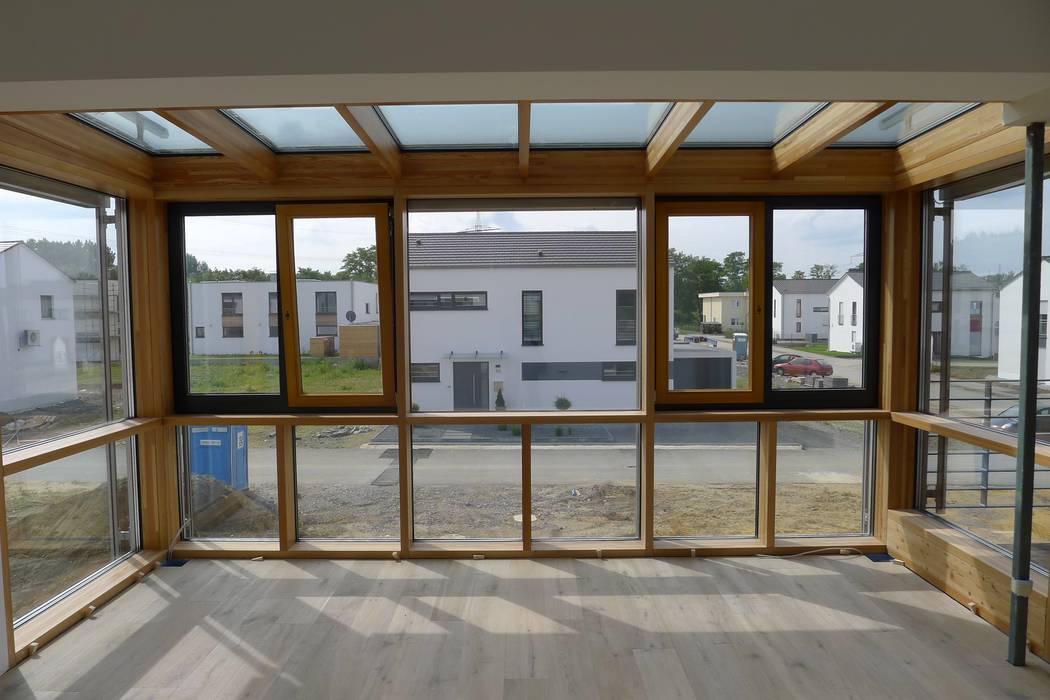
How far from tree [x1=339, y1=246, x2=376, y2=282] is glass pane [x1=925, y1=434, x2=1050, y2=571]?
382 centimetres

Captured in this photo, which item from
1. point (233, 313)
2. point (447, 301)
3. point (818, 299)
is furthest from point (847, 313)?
point (233, 313)

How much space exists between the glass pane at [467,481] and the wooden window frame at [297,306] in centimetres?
43

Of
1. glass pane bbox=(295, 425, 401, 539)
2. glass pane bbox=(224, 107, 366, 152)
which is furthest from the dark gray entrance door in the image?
glass pane bbox=(224, 107, 366, 152)

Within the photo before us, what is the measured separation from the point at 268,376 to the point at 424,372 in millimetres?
1070

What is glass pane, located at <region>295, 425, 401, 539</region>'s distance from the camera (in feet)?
14.1

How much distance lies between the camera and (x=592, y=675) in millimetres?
2848

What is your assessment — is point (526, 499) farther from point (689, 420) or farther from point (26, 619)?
point (26, 619)

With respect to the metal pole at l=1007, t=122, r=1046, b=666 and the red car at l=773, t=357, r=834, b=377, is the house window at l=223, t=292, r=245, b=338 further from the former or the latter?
the metal pole at l=1007, t=122, r=1046, b=666

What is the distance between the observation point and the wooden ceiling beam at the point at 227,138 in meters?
2.95

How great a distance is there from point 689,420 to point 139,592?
3.53 metres

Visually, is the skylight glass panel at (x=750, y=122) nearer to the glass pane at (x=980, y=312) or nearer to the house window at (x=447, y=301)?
the glass pane at (x=980, y=312)

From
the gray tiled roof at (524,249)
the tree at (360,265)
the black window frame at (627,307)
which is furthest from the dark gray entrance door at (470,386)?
the black window frame at (627,307)

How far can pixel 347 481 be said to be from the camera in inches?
171

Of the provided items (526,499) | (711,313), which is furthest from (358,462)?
(711,313)
